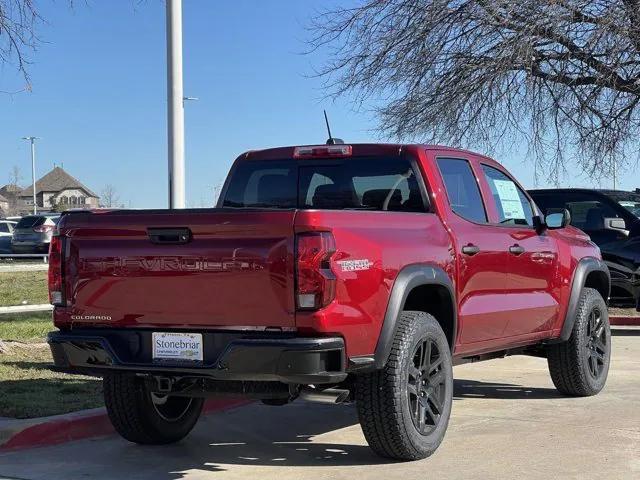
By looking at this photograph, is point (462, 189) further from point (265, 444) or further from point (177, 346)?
point (177, 346)

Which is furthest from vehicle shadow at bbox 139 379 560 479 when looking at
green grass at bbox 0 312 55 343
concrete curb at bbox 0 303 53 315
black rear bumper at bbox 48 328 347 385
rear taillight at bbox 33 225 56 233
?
rear taillight at bbox 33 225 56 233

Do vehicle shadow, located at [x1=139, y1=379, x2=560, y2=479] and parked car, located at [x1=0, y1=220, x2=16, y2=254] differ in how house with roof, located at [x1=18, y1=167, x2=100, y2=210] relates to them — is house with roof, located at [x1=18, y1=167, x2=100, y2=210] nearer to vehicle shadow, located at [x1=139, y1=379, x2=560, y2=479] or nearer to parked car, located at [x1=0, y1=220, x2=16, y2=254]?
parked car, located at [x1=0, y1=220, x2=16, y2=254]

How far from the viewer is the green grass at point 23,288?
15.1 metres

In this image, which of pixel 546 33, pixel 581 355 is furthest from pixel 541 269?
pixel 546 33

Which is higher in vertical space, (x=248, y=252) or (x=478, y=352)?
(x=248, y=252)

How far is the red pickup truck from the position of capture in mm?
4887

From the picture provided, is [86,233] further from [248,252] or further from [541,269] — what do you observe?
[541,269]

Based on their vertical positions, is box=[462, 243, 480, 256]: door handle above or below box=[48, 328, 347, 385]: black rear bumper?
above

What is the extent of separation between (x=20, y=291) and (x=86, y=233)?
11.2m

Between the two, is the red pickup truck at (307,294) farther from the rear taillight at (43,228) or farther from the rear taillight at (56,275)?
the rear taillight at (43,228)

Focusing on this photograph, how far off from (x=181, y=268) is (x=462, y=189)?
247 centimetres

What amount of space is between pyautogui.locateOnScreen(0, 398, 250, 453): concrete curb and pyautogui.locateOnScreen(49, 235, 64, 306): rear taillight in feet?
4.50

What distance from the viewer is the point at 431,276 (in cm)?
566

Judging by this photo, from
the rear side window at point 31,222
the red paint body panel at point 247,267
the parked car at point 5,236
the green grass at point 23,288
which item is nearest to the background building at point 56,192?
the parked car at point 5,236
